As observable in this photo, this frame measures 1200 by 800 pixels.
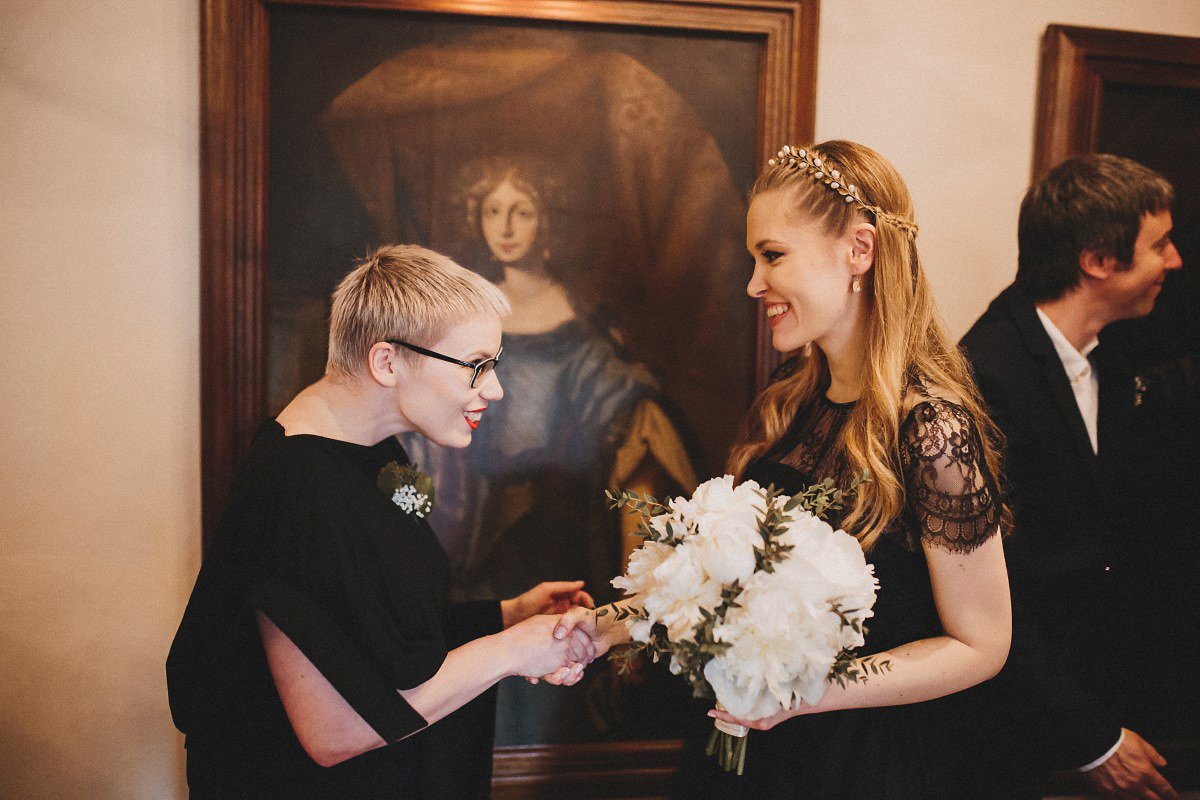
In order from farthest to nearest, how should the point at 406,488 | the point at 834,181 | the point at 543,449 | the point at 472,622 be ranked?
the point at 543,449 < the point at 472,622 < the point at 406,488 < the point at 834,181

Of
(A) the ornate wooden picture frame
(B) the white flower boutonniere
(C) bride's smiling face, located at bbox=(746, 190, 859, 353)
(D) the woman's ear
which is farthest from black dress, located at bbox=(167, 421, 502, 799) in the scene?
(A) the ornate wooden picture frame

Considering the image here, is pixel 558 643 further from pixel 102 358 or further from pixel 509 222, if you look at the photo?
pixel 102 358

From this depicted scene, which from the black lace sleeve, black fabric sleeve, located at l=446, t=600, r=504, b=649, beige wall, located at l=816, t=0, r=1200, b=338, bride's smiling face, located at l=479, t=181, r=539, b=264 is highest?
beige wall, located at l=816, t=0, r=1200, b=338

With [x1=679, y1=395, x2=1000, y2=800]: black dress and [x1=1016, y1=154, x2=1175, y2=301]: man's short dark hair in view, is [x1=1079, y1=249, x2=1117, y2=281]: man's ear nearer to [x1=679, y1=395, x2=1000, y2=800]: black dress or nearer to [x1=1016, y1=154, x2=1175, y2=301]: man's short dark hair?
[x1=1016, y1=154, x2=1175, y2=301]: man's short dark hair

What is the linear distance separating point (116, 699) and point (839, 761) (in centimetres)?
201

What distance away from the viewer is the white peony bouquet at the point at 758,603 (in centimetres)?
120

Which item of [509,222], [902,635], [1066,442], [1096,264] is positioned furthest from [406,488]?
[1096,264]

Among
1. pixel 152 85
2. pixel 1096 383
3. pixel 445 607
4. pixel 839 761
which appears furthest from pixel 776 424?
pixel 152 85

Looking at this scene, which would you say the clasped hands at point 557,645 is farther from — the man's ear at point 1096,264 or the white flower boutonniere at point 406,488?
the man's ear at point 1096,264

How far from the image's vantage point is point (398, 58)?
7.07ft

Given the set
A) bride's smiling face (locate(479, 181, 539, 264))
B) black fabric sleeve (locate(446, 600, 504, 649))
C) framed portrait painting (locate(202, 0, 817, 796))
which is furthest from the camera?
bride's smiling face (locate(479, 181, 539, 264))

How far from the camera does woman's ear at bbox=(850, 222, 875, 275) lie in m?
1.65

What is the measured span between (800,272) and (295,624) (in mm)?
1227

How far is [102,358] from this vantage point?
216cm
